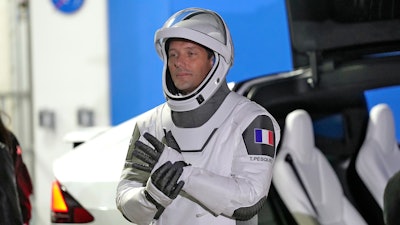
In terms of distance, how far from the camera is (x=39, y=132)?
6.57 m

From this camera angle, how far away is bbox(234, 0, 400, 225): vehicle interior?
3467mm

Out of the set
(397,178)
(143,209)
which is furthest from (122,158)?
(397,178)

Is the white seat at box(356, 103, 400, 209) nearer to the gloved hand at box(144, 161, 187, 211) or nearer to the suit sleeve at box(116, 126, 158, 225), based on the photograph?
the suit sleeve at box(116, 126, 158, 225)

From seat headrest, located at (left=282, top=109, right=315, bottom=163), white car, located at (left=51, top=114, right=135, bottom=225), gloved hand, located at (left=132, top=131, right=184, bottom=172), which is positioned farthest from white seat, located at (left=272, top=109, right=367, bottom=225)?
gloved hand, located at (left=132, top=131, right=184, bottom=172)

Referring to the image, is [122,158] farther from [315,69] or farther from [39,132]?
[39,132]

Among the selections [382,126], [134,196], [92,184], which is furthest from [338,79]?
[134,196]

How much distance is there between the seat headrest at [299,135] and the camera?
3.53 metres

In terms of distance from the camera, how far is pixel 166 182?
101 inches

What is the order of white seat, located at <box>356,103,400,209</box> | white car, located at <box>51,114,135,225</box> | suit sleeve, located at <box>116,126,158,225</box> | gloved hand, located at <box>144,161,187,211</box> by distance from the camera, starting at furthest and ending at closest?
white seat, located at <box>356,103,400,209</box>, white car, located at <box>51,114,135,225</box>, suit sleeve, located at <box>116,126,158,225</box>, gloved hand, located at <box>144,161,187,211</box>

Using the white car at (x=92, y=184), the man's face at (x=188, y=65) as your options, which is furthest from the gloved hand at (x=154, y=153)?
the white car at (x=92, y=184)

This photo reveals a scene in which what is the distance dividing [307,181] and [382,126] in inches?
15.3

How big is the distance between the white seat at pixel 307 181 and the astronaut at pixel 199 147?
73 centimetres

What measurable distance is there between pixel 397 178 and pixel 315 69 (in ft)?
3.23

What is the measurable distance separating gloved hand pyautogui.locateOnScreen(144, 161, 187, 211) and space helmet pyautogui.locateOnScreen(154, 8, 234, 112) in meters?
0.21
